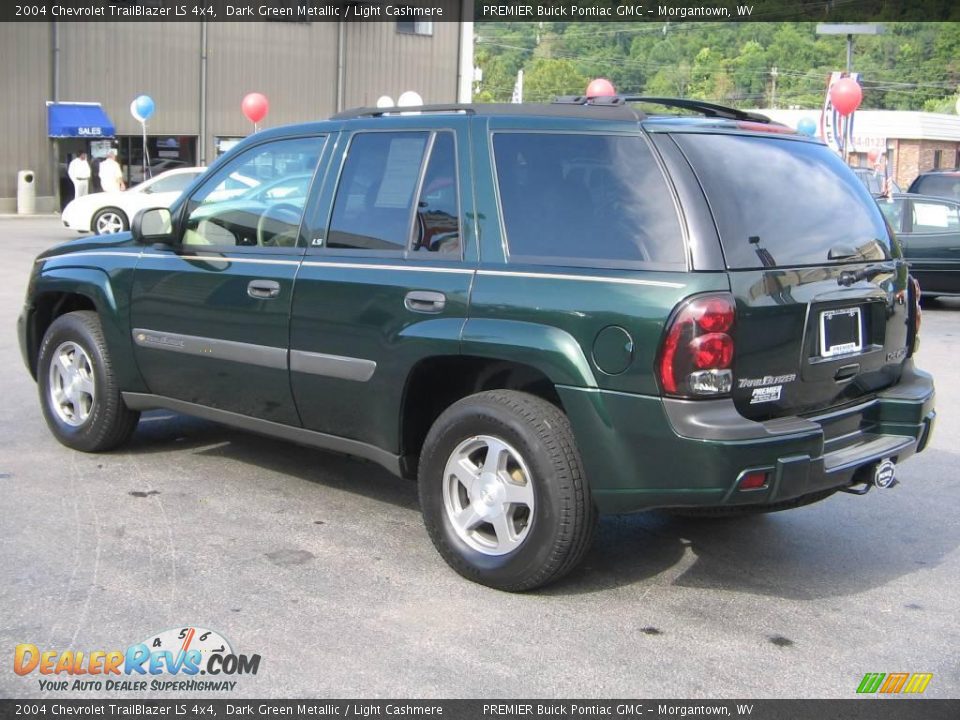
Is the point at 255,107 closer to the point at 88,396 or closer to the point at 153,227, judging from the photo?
the point at 88,396

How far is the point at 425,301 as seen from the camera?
479cm

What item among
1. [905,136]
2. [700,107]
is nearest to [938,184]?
[700,107]

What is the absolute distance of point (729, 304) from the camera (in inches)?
163

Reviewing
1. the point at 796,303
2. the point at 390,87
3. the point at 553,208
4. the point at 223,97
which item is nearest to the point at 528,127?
the point at 553,208

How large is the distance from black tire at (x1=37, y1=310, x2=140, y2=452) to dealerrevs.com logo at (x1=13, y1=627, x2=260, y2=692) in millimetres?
2565

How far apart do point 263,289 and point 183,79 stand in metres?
32.6

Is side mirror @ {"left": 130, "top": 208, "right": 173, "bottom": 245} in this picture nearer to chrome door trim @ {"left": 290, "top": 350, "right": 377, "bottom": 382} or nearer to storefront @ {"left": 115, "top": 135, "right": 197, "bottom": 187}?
chrome door trim @ {"left": 290, "top": 350, "right": 377, "bottom": 382}

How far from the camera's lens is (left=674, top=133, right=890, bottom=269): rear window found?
170 inches

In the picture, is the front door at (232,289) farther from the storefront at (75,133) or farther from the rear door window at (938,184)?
the storefront at (75,133)

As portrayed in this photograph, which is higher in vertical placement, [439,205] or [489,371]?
[439,205]

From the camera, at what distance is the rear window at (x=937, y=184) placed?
18.8 m

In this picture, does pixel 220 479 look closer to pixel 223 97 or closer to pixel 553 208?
pixel 553 208

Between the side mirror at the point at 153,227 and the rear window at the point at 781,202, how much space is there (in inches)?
114

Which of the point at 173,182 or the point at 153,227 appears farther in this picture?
the point at 173,182
